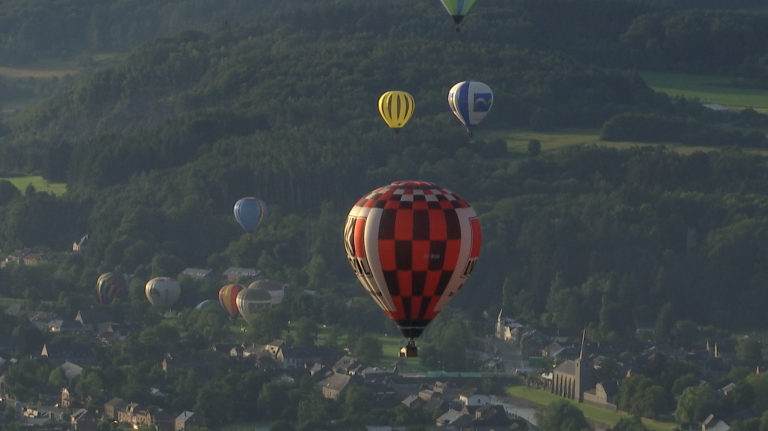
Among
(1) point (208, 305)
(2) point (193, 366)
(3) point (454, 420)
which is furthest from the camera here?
(1) point (208, 305)

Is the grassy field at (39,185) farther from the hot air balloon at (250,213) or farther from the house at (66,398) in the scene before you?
the house at (66,398)

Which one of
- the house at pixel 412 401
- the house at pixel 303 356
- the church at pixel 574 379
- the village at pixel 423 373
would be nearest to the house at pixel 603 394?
the village at pixel 423 373

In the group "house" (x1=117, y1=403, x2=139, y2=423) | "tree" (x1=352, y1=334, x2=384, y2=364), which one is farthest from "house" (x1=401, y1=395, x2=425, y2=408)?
"house" (x1=117, y1=403, x2=139, y2=423)

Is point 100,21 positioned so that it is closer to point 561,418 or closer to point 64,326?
point 64,326

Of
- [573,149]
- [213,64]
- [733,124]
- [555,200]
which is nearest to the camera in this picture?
[555,200]

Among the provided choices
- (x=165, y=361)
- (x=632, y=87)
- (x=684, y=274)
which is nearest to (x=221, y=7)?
(x=632, y=87)

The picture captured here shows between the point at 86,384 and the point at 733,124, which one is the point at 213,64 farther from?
the point at 86,384

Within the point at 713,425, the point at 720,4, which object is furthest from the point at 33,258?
the point at 720,4

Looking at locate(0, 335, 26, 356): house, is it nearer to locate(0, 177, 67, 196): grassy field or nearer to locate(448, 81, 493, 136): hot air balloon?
locate(448, 81, 493, 136): hot air balloon
